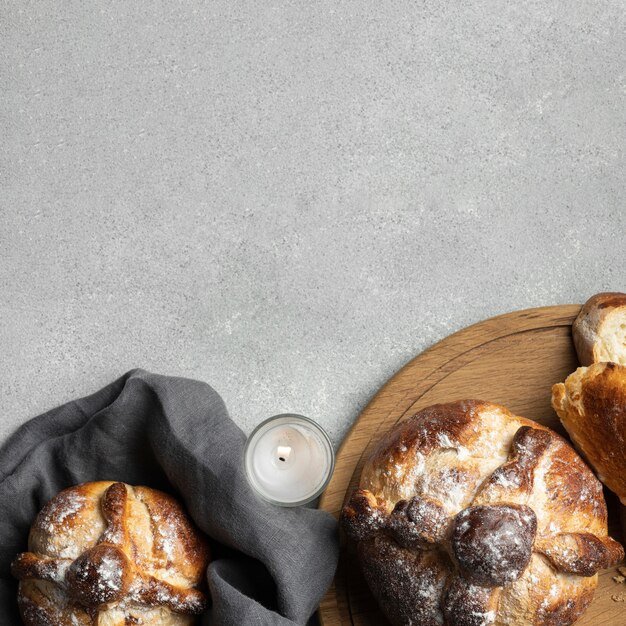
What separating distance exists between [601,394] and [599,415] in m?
0.05

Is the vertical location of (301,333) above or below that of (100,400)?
above

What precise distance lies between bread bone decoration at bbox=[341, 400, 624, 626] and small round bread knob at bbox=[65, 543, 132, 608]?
20.9 inches

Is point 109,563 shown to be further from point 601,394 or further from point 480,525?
point 601,394

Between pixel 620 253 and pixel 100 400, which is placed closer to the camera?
pixel 100 400

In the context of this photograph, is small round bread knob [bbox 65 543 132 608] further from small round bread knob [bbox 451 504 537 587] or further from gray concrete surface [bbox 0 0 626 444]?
small round bread knob [bbox 451 504 537 587]

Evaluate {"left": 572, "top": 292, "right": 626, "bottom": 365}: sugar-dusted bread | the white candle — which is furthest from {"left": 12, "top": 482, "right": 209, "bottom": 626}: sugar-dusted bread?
{"left": 572, "top": 292, "right": 626, "bottom": 365}: sugar-dusted bread

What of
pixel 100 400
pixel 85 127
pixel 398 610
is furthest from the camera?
pixel 85 127

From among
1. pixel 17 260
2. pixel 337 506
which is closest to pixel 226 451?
pixel 337 506

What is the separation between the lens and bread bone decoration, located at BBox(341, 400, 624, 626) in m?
1.80

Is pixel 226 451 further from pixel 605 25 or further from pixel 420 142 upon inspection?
pixel 605 25

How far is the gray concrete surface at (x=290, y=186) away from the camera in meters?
2.34

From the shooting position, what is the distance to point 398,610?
6.28ft

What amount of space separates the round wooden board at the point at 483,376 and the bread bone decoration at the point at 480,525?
222 millimetres

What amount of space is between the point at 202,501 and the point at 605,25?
183 centimetres
